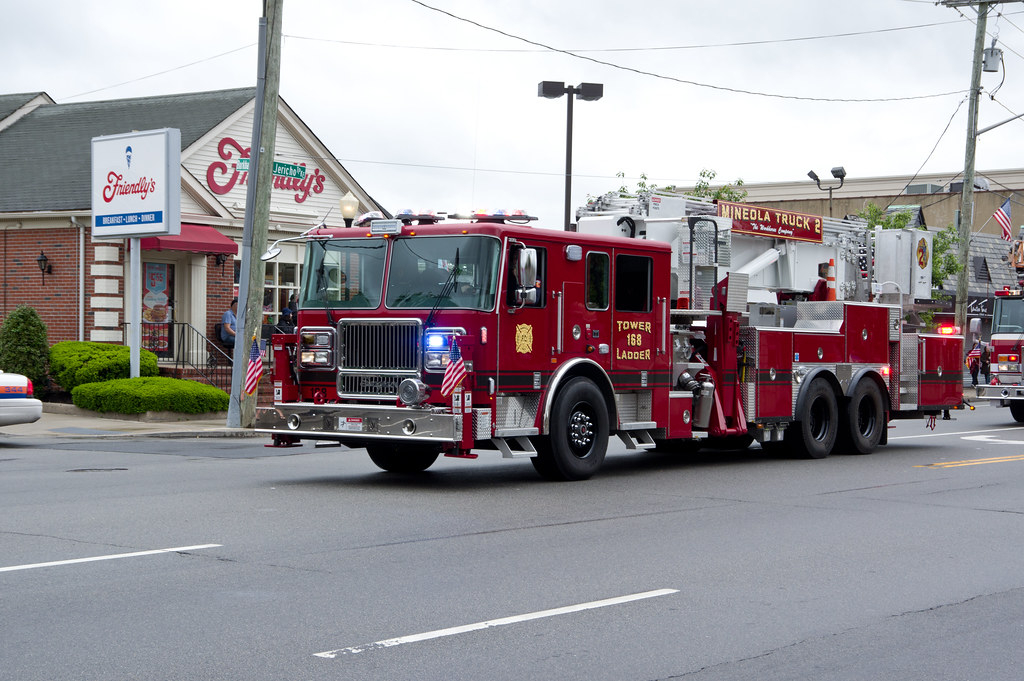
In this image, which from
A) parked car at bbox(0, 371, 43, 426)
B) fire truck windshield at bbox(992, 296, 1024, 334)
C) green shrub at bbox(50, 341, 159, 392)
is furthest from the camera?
fire truck windshield at bbox(992, 296, 1024, 334)

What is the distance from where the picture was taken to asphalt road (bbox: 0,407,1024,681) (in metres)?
6.05

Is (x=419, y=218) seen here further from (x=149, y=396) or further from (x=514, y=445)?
(x=149, y=396)

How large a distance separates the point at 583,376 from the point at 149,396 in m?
11.6

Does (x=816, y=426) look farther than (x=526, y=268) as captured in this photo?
Yes

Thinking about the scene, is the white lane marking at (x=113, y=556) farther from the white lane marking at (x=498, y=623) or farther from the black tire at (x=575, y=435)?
the black tire at (x=575, y=435)

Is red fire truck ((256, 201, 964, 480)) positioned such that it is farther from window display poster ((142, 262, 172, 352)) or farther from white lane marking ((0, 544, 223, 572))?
window display poster ((142, 262, 172, 352))

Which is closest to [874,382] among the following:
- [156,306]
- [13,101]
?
[156,306]

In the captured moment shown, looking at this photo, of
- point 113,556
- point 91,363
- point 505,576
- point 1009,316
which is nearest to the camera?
point 505,576

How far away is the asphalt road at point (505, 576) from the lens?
6051 millimetres

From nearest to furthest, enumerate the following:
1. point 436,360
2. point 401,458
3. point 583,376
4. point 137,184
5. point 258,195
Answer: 1. point 436,360
2. point 583,376
3. point 401,458
4. point 258,195
5. point 137,184

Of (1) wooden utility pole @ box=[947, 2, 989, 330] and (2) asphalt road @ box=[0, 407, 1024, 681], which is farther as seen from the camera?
(1) wooden utility pole @ box=[947, 2, 989, 330]

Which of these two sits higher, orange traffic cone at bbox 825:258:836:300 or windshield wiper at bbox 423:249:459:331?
orange traffic cone at bbox 825:258:836:300

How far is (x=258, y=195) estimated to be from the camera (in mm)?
20781

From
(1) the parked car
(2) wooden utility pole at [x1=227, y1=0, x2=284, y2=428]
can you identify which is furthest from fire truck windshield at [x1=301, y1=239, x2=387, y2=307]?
(2) wooden utility pole at [x1=227, y1=0, x2=284, y2=428]
